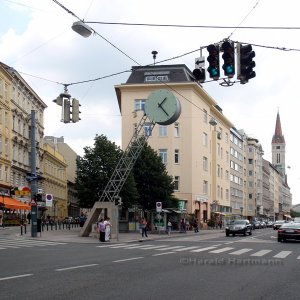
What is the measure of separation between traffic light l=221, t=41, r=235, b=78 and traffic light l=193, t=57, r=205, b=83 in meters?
1.13

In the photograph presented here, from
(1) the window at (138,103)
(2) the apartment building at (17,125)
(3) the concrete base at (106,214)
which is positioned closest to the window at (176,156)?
(1) the window at (138,103)

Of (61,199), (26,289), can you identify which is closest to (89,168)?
(26,289)

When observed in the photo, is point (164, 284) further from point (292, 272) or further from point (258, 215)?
point (258, 215)

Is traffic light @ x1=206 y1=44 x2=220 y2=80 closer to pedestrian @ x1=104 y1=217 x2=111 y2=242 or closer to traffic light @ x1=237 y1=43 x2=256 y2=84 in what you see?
traffic light @ x1=237 y1=43 x2=256 y2=84

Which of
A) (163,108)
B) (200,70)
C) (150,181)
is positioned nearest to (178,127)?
(150,181)

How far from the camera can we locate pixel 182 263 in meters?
16.8

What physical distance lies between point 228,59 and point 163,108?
14219 millimetres

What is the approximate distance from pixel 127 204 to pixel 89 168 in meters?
4.95

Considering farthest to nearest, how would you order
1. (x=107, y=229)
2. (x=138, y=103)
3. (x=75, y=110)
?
(x=138, y=103) < (x=107, y=229) < (x=75, y=110)

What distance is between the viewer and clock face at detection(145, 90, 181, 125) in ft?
95.3

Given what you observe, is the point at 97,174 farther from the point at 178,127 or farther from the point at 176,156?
the point at 178,127

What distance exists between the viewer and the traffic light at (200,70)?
16328 millimetres

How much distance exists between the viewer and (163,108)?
29.5m

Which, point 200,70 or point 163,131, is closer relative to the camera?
Result: point 200,70
